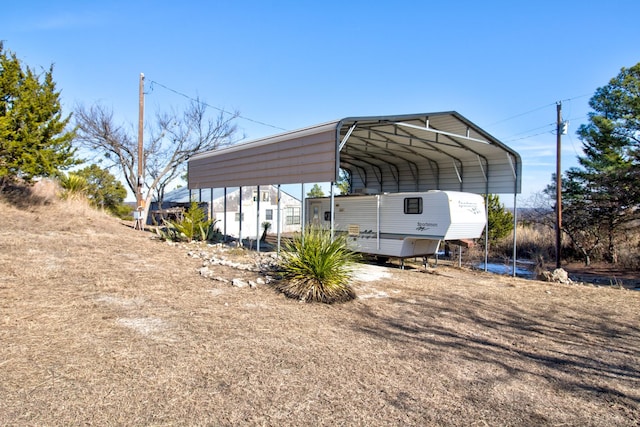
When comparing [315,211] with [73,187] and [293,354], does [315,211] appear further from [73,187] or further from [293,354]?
[293,354]

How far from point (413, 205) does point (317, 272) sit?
542 cm

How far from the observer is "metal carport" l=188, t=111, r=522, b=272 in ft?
32.5

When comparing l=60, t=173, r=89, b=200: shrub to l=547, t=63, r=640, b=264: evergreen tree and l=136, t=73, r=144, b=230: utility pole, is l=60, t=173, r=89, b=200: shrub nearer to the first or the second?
l=136, t=73, r=144, b=230: utility pole

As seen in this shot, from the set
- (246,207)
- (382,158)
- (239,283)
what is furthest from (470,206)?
(246,207)

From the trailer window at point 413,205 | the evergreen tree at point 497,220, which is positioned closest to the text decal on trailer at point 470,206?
the trailer window at point 413,205

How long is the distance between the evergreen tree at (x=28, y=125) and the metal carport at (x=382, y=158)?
5133 millimetres

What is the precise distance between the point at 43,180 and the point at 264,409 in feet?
58.8

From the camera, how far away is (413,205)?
1159 cm

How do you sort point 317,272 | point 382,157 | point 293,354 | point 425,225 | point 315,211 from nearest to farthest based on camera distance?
point 293,354, point 317,272, point 425,225, point 315,211, point 382,157

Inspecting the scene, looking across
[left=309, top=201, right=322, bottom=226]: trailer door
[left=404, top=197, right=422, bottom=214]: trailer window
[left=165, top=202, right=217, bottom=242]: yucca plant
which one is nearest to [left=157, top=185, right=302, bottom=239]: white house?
[left=309, top=201, right=322, bottom=226]: trailer door

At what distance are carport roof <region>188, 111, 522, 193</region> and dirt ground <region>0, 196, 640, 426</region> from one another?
12.0 feet

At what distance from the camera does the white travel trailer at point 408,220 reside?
11023mm

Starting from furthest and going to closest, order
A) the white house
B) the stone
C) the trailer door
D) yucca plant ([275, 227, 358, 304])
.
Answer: the white house, the trailer door, the stone, yucca plant ([275, 227, 358, 304])

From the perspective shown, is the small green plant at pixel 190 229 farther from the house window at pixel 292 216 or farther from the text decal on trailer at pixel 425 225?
the house window at pixel 292 216
